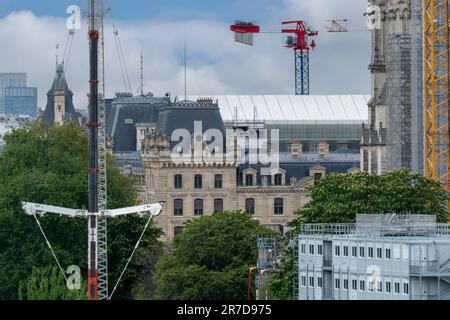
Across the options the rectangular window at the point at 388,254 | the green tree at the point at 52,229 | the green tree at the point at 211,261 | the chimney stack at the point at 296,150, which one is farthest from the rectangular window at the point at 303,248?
the chimney stack at the point at 296,150

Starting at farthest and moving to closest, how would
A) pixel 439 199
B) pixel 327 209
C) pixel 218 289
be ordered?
pixel 218 289
pixel 439 199
pixel 327 209

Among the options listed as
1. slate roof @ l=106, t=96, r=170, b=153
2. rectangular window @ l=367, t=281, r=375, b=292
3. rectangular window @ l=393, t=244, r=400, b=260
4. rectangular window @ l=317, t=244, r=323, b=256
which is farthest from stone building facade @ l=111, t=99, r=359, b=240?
rectangular window @ l=393, t=244, r=400, b=260

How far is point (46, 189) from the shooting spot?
102m

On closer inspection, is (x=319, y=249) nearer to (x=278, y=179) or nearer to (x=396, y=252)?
(x=396, y=252)

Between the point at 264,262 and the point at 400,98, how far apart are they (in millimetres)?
33553

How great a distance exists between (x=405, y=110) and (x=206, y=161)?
147ft

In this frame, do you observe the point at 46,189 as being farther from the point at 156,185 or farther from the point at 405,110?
the point at 156,185

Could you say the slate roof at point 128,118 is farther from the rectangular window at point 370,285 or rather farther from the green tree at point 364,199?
the rectangular window at point 370,285

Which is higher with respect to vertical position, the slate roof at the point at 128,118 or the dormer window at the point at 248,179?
the slate roof at the point at 128,118

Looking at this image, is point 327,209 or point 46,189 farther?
point 46,189

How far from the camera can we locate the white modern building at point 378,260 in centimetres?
6731

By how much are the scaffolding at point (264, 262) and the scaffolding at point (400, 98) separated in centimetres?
2842

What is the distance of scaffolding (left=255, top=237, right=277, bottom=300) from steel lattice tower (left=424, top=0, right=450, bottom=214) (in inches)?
661
